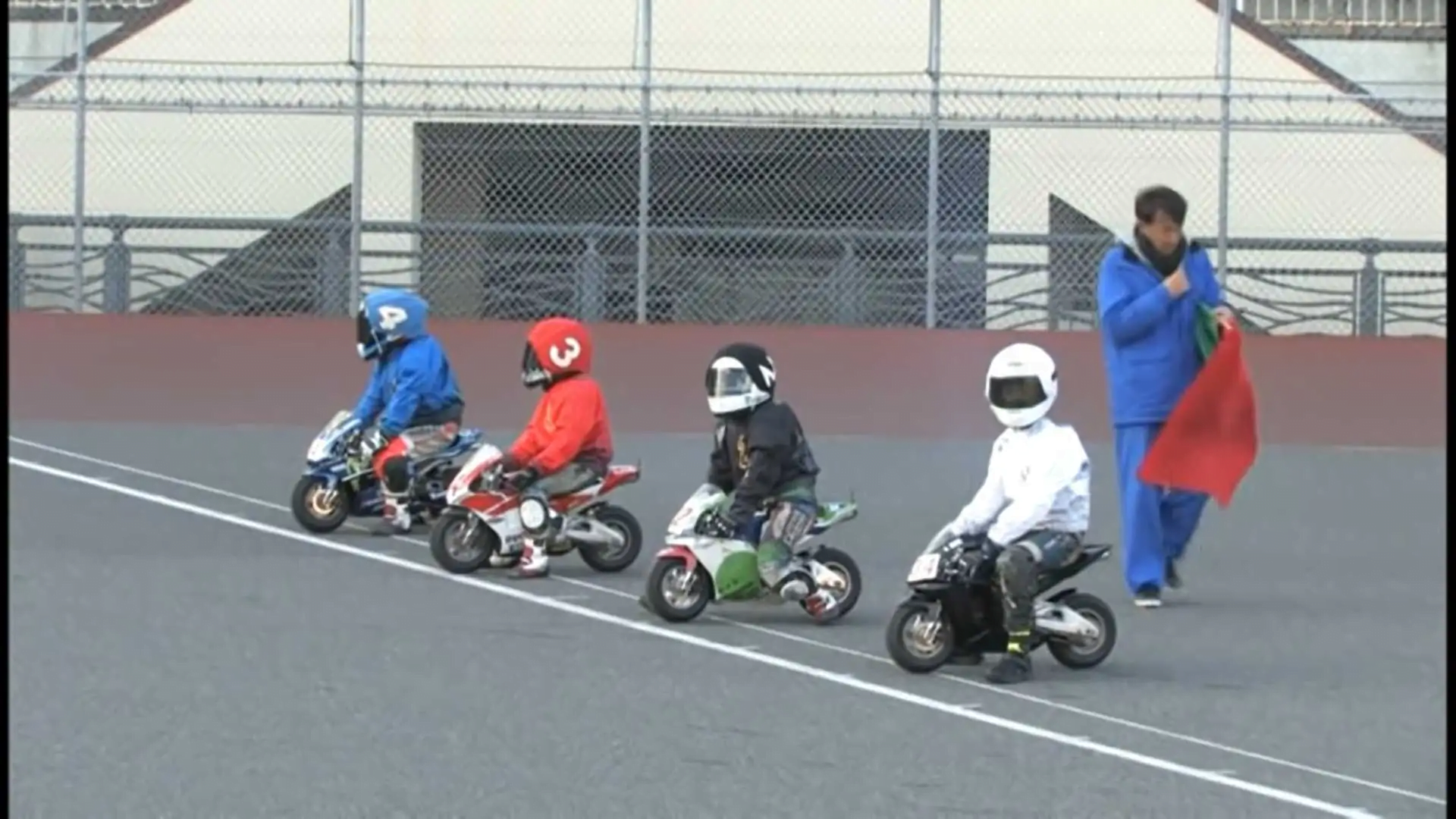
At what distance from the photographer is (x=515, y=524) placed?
11.2 metres

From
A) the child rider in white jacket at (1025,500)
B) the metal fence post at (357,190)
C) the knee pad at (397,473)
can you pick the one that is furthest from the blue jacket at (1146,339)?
the metal fence post at (357,190)

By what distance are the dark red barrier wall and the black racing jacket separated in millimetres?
7495

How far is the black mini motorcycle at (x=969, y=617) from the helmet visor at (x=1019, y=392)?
1.52 ft

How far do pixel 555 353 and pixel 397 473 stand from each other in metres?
1.31

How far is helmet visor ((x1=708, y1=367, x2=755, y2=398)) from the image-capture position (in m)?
10.2

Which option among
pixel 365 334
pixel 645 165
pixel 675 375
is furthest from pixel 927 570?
pixel 645 165

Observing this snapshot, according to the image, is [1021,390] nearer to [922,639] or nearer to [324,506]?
[922,639]

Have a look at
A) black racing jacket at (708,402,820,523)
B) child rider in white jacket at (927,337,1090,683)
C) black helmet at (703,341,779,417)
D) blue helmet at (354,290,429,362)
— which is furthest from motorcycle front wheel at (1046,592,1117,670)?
blue helmet at (354,290,429,362)

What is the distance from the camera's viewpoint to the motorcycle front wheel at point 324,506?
12.5m

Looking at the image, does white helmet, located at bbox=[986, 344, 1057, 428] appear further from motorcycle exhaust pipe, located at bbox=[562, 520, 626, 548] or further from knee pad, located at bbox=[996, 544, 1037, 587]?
motorcycle exhaust pipe, located at bbox=[562, 520, 626, 548]

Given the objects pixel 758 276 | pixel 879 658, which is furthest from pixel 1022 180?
pixel 879 658

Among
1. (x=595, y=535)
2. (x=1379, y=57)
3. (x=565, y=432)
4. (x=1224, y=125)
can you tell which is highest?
(x=1379, y=57)

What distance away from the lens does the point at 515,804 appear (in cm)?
712

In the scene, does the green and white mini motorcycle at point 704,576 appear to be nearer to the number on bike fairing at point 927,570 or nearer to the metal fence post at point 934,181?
the number on bike fairing at point 927,570
